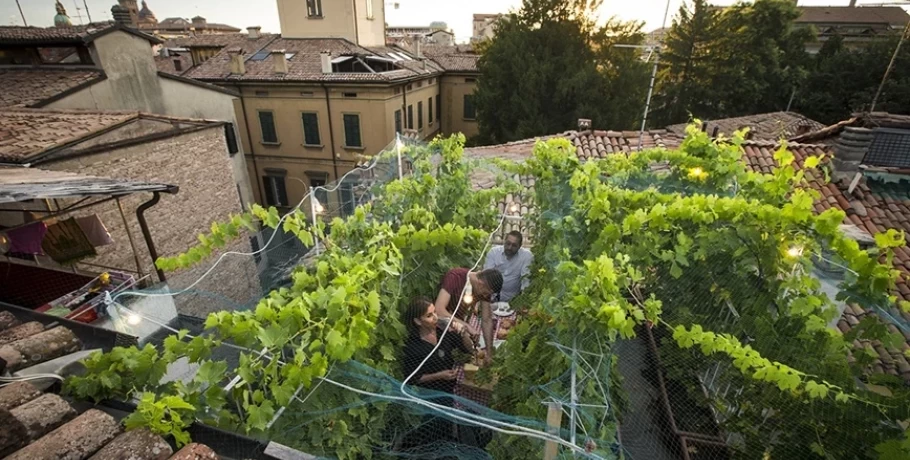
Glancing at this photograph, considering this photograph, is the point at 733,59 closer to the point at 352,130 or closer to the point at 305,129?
the point at 352,130

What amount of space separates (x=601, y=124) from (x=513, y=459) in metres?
17.1

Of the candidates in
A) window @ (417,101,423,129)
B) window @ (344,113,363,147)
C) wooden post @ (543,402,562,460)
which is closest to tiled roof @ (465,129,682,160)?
wooden post @ (543,402,562,460)

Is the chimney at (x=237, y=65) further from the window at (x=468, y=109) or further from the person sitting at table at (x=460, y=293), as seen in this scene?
the person sitting at table at (x=460, y=293)

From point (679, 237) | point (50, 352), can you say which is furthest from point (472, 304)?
point (50, 352)

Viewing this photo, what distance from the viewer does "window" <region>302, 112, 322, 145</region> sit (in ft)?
57.8

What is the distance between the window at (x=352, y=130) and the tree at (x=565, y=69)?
620 centimetres

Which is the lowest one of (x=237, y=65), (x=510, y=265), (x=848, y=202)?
(x=510, y=265)

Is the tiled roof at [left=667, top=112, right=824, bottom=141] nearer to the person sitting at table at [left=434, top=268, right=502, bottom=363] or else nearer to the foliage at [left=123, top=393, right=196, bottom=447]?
the person sitting at table at [left=434, top=268, right=502, bottom=363]

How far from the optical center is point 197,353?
2.30m

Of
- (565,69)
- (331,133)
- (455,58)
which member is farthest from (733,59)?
(331,133)

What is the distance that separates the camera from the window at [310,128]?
17625 millimetres

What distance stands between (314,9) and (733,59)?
74.9ft

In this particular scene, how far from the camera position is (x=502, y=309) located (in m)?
5.09

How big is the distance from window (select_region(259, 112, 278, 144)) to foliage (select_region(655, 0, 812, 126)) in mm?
21656
